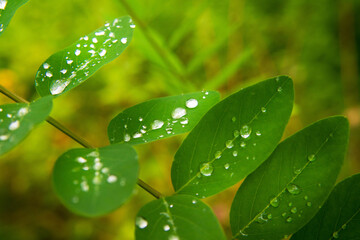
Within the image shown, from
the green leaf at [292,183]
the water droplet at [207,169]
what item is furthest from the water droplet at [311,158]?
the water droplet at [207,169]

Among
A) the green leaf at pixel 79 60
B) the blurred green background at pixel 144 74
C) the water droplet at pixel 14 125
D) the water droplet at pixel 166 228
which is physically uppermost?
the blurred green background at pixel 144 74

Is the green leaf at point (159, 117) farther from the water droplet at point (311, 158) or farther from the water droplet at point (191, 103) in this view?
the water droplet at point (311, 158)

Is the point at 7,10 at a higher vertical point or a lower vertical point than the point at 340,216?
higher

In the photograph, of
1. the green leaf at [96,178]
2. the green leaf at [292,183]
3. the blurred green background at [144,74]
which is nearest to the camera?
the green leaf at [96,178]

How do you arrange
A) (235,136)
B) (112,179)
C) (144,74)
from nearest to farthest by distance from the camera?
(112,179) → (235,136) → (144,74)

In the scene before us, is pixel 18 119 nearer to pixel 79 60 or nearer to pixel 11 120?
pixel 11 120

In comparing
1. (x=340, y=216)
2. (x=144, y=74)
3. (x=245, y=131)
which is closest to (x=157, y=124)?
(x=245, y=131)

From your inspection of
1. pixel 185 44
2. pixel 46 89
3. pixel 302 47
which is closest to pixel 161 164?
pixel 185 44

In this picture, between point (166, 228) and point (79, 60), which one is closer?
point (166, 228)
